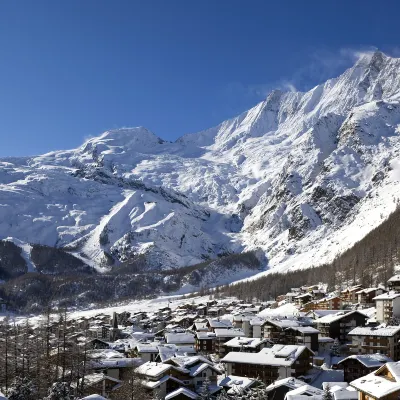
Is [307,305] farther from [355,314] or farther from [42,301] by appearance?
[42,301]

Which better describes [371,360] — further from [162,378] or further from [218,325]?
[218,325]

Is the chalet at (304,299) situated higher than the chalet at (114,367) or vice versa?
the chalet at (304,299)

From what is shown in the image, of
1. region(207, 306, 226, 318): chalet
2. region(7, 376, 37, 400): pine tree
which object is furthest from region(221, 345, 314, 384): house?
region(207, 306, 226, 318): chalet

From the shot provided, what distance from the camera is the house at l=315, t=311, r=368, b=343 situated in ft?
229

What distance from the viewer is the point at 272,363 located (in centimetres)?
5362

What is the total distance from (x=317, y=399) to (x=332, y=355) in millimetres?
25024

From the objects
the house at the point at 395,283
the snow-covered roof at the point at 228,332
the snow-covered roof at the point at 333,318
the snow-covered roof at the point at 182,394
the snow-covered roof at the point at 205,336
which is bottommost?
the snow-covered roof at the point at 182,394

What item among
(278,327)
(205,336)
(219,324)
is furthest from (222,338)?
(219,324)

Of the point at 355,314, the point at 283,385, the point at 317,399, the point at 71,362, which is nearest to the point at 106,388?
the point at 71,362

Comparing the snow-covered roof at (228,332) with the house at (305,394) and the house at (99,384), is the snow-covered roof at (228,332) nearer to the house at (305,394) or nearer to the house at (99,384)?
the house at (99,384)

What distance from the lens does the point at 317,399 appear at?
3994cm

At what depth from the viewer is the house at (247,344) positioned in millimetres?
62156

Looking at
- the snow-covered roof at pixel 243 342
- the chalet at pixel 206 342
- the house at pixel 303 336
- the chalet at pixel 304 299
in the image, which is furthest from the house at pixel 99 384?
the chalet at pixel 304 299

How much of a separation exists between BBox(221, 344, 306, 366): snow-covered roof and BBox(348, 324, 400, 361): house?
800 centimetres
